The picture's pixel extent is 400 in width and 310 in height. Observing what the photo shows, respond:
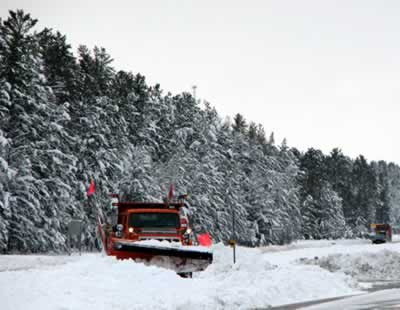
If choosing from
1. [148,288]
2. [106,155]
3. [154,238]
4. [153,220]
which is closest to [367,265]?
[153,220]

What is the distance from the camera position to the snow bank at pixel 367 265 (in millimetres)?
22469

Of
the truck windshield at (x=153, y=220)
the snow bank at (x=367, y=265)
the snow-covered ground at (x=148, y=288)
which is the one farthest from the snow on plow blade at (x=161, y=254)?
the snow bank at (x=367, y=265)

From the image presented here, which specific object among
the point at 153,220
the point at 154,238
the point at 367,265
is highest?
the point at 153,220

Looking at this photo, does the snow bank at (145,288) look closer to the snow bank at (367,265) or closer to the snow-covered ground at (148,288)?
the snow-covered ground at (148,288)

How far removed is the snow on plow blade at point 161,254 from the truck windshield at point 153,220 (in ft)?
5.48

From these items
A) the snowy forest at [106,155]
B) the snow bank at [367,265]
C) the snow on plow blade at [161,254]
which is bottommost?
the snow bank at [367,265]

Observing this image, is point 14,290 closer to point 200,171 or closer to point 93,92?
point 93,92

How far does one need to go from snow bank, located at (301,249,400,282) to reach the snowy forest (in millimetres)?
16292

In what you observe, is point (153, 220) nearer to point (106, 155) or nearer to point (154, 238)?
point (154, 238)

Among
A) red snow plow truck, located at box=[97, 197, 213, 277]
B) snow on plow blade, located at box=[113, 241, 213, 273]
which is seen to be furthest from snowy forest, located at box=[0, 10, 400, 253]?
snow on plow blade, located at box=[113, 241, 213, 273]

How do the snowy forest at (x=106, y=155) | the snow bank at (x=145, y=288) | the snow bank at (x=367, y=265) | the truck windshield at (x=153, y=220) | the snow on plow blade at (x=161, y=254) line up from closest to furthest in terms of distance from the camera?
the snow bank at (x=145, y=288) → the snow on plow blade at (x=161, y=254) → the truck windshield at (x=153, y=220) → the snow bank at (x=367, y=265) → the snowy forest at (x=106, y=155)

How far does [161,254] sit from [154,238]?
1.44 m

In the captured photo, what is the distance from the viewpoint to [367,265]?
23891 millimetres

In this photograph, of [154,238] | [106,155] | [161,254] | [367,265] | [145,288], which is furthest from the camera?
[106,155]
